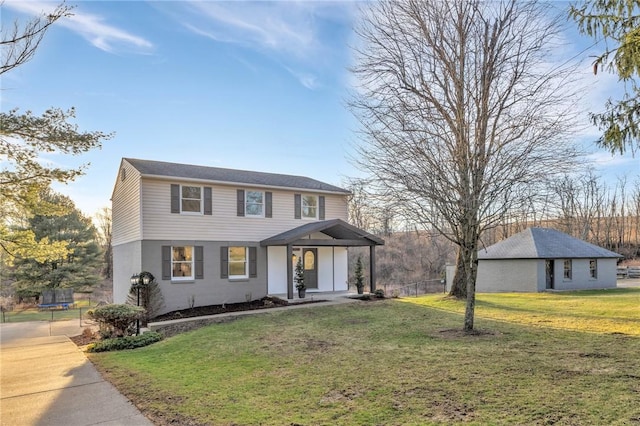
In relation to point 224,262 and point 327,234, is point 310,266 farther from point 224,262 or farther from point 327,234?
point 224,262

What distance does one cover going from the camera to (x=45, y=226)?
25.9 metres

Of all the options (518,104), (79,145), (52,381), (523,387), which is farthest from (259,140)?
(523,387)

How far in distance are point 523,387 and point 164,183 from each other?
42.0ft

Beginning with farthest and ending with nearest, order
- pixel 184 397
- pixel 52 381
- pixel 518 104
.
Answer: pixel 518 104 < pixel 52 381 < pixel 184 397

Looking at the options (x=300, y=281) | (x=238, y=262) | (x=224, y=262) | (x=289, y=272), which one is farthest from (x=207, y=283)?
(x=300, y=281)

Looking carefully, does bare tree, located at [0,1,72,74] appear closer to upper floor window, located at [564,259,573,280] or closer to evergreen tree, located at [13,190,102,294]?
evergreen tree, located at [13,190,102,294]

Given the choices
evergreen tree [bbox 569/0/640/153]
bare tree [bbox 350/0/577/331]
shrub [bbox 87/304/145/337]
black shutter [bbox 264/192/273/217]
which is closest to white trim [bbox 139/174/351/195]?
black shutter [bbox 264/192/273/217]

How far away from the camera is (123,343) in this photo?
933cm

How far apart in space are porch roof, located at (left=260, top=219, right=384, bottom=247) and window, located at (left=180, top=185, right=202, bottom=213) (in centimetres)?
293

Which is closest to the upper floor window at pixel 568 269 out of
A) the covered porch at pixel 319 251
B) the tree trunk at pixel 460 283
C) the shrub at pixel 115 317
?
the tree trunk at pixel 460 283

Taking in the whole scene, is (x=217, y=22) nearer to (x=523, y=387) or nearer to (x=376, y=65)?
(x=376, y=65)

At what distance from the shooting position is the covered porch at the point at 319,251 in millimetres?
15312

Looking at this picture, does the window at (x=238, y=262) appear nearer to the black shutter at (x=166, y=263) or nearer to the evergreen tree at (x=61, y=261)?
the black shutter at (x=166, y=263)

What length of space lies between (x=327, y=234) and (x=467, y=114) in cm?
965
